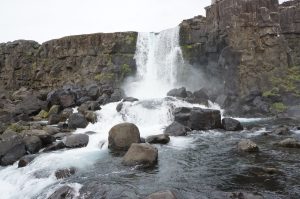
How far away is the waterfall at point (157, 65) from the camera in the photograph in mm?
41062

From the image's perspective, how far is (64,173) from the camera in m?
13.5

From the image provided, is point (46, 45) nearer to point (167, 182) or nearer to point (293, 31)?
point (293, 31)

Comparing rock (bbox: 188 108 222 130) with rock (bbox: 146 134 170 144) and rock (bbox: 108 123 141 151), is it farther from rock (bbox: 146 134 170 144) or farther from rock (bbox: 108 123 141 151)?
rock (bbox: 108 123 141 151)

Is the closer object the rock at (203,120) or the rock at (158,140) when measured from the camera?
the rock at (158,140)

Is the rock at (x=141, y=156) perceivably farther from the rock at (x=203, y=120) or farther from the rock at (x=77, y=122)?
the rock at (x=77, y=122)

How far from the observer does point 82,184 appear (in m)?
12.0

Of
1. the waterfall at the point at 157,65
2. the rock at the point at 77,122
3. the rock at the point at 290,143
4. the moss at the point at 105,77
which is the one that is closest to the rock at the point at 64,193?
the rock at the point at 290,143

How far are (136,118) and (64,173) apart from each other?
45.6 ft

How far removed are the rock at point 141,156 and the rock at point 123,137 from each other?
2.76 meters

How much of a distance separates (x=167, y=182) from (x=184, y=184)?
63 centimetres

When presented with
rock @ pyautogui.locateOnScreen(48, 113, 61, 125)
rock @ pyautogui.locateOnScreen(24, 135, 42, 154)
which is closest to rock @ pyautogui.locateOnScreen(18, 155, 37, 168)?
rock @ pyautogui.locateOnScreen(24, 135, 42, 154)

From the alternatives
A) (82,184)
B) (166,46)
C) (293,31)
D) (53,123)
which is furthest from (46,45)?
(82,184)

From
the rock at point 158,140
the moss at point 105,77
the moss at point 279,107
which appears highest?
the moss at point 105,77

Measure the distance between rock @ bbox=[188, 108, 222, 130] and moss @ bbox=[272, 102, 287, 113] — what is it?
9701 mm
